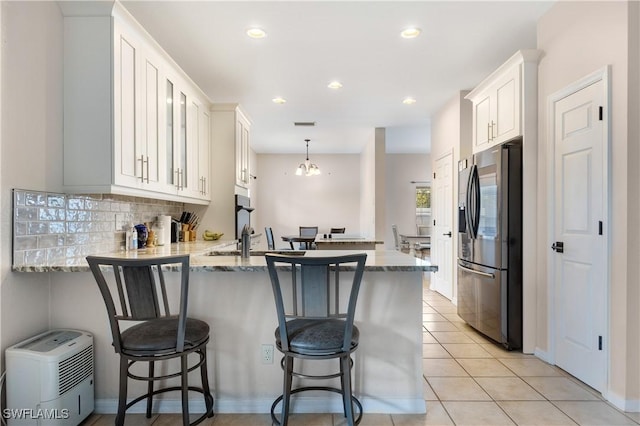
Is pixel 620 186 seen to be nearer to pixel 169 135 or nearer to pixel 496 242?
pixel 496 242

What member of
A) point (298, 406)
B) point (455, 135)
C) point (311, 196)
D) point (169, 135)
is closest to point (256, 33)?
point (169, 135)

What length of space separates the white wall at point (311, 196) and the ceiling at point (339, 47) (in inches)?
139

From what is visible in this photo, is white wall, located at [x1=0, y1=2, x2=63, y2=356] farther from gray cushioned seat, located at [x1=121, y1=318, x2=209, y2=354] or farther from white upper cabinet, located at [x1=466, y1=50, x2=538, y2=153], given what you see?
white upper cabinet, located at [x1=466, y1=50, x2=538, y2=153]

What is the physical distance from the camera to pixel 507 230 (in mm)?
2994

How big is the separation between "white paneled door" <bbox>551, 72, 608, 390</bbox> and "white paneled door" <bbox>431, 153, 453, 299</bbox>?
2.08 m

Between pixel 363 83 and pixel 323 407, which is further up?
pixel 363 83

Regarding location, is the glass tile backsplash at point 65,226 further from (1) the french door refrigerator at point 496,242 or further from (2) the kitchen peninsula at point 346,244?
(1) the french door refrigerator at point 496,242

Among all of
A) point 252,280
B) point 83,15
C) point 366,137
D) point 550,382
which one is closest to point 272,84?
point 83,15

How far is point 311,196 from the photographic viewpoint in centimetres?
858

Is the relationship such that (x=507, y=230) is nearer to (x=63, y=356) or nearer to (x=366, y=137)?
(x=63, y=356)

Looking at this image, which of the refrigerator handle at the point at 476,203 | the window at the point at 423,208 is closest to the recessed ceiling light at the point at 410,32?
the refrigerator handle at the point at 476,203

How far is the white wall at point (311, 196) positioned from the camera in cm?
855

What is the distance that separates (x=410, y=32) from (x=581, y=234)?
195 centimetres

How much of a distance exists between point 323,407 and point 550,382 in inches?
63.7
